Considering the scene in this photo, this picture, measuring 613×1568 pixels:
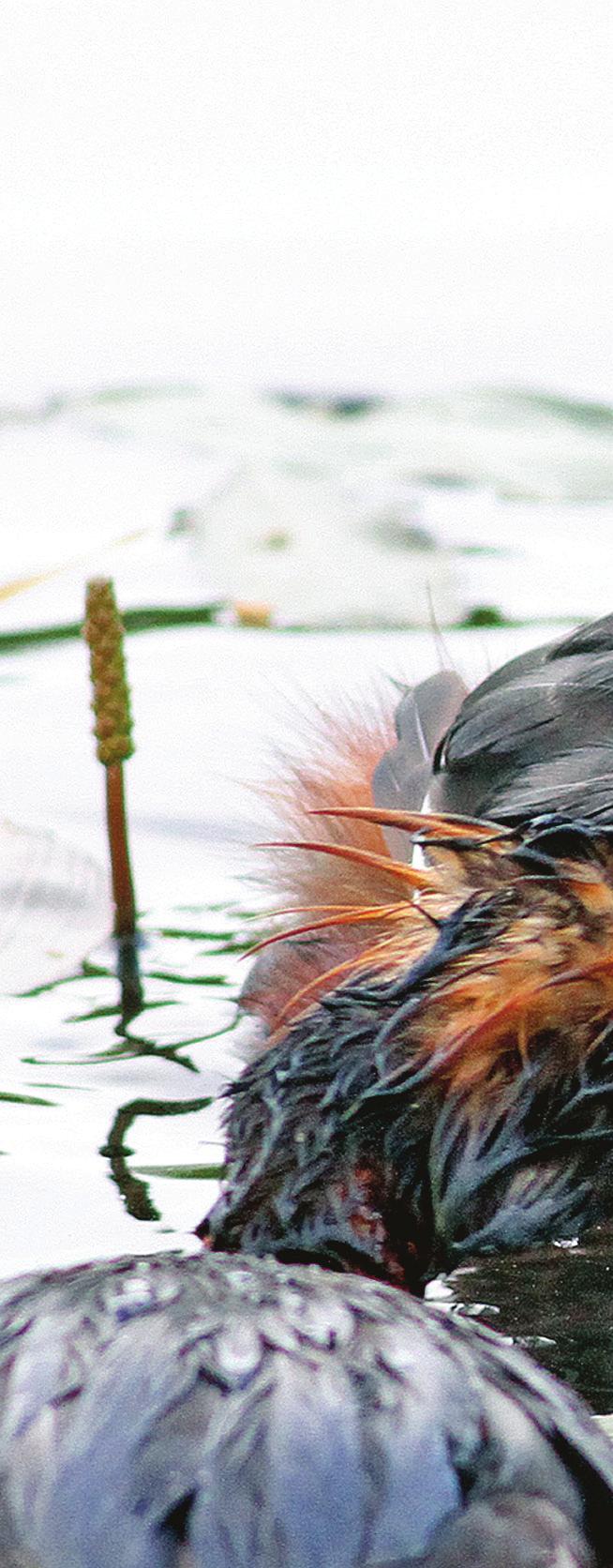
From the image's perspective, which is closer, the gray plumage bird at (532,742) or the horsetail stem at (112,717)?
the gray plumage bird at (532,742)

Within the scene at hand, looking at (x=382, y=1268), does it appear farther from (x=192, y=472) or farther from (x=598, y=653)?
(x=192, y=472)

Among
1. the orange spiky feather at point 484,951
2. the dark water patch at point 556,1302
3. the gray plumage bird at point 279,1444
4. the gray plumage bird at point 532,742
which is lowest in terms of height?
the dark water patch at point 556,1302

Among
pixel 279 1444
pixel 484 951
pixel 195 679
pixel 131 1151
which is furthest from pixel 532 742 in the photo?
pixel 195 679

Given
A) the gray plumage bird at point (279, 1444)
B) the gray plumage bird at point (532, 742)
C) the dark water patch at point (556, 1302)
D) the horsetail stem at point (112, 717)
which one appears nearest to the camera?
the gray plumage bird at point (279, 1444)

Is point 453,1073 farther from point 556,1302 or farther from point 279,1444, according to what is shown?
point 279,1444

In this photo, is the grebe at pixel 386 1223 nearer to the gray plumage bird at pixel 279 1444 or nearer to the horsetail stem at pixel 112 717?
the gray plumage bird at pixel 279 1444

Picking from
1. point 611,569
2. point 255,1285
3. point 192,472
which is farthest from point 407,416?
point 255,1285

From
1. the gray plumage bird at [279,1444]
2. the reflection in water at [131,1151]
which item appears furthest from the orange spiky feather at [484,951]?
the gray plumage bird at [279,1444]
